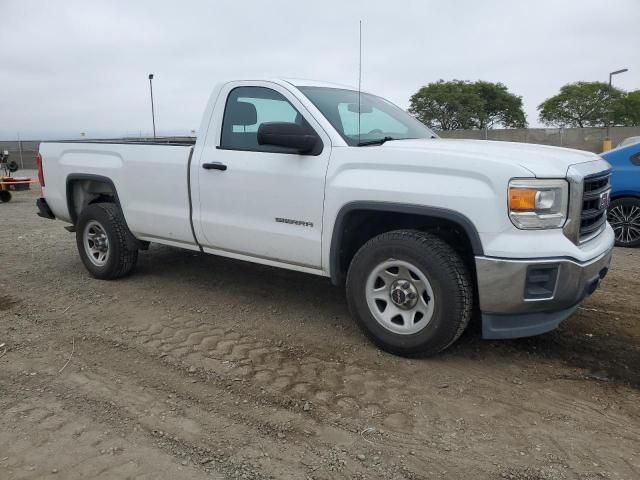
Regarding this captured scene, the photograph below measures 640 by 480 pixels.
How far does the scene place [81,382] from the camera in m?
3.62

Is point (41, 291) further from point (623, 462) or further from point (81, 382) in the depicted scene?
point (623, 462)

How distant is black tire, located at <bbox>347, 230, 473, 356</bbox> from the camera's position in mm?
3588

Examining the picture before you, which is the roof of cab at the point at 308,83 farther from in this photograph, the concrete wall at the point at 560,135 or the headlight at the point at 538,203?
the concrete wall at the point at 560,135

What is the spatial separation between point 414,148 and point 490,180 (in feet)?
1.97

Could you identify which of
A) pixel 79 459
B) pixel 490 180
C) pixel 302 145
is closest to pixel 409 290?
pixel 490 180

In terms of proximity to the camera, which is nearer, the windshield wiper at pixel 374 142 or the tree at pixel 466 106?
the windshield wiper at pixel 374 142

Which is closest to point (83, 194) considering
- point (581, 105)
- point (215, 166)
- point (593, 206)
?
point (215, 166)

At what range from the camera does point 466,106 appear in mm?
50719

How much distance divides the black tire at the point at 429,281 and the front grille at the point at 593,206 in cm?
83

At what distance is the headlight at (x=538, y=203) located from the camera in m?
3.34

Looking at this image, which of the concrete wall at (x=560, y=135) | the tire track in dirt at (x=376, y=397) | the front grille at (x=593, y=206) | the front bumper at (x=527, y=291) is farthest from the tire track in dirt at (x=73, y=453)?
the concrete wall at (x=560, y=135)

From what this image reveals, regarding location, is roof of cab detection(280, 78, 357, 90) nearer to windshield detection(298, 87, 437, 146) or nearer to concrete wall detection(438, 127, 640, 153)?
windshield detection(298, 87, 437, 146)

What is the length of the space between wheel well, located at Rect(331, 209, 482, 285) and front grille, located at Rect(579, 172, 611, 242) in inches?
29.0

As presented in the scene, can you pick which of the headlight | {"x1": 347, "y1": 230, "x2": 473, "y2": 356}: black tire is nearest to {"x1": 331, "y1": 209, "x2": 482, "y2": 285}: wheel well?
{"x1": 347, "y1": 230, "x2": 473, "y2": 356}: black tire
